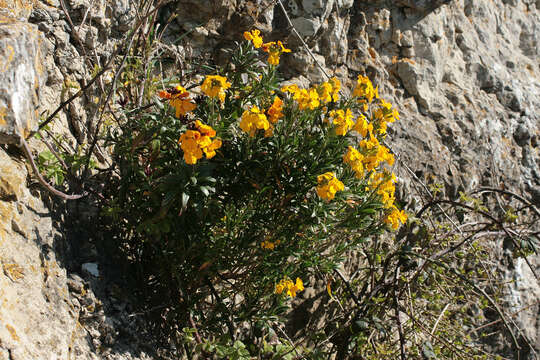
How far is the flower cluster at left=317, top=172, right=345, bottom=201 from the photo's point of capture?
1904 millimetres

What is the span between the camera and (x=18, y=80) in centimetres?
185

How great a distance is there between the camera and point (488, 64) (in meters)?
4.95

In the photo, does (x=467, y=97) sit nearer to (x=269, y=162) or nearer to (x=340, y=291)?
(x=340, y=291)

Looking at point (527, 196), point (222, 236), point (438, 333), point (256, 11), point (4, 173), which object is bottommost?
point (438, 333)

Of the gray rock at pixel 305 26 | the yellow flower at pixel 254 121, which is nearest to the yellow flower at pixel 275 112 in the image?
the yellow flower at pixel 254 121

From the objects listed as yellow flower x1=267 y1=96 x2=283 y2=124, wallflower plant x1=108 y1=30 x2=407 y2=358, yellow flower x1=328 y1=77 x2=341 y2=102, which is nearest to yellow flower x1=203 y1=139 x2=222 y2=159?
wallflower plant x1=108 y1=30 x2=407 y2=358

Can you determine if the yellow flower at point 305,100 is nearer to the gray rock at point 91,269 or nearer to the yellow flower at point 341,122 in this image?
the yellow flower at point 341,122

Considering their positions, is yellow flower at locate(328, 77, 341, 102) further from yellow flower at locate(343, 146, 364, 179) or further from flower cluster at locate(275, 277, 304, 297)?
flower cluster at locate(275, 277, 304, 297)

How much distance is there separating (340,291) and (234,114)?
1.79m

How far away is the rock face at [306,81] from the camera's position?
1.78 meters

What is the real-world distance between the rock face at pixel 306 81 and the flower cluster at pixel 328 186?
104 centimetres

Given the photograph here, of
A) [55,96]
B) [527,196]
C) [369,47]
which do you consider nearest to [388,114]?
[55,96]

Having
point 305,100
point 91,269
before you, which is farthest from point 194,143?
point 91,269

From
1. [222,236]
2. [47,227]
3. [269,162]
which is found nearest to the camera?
[47,227]
